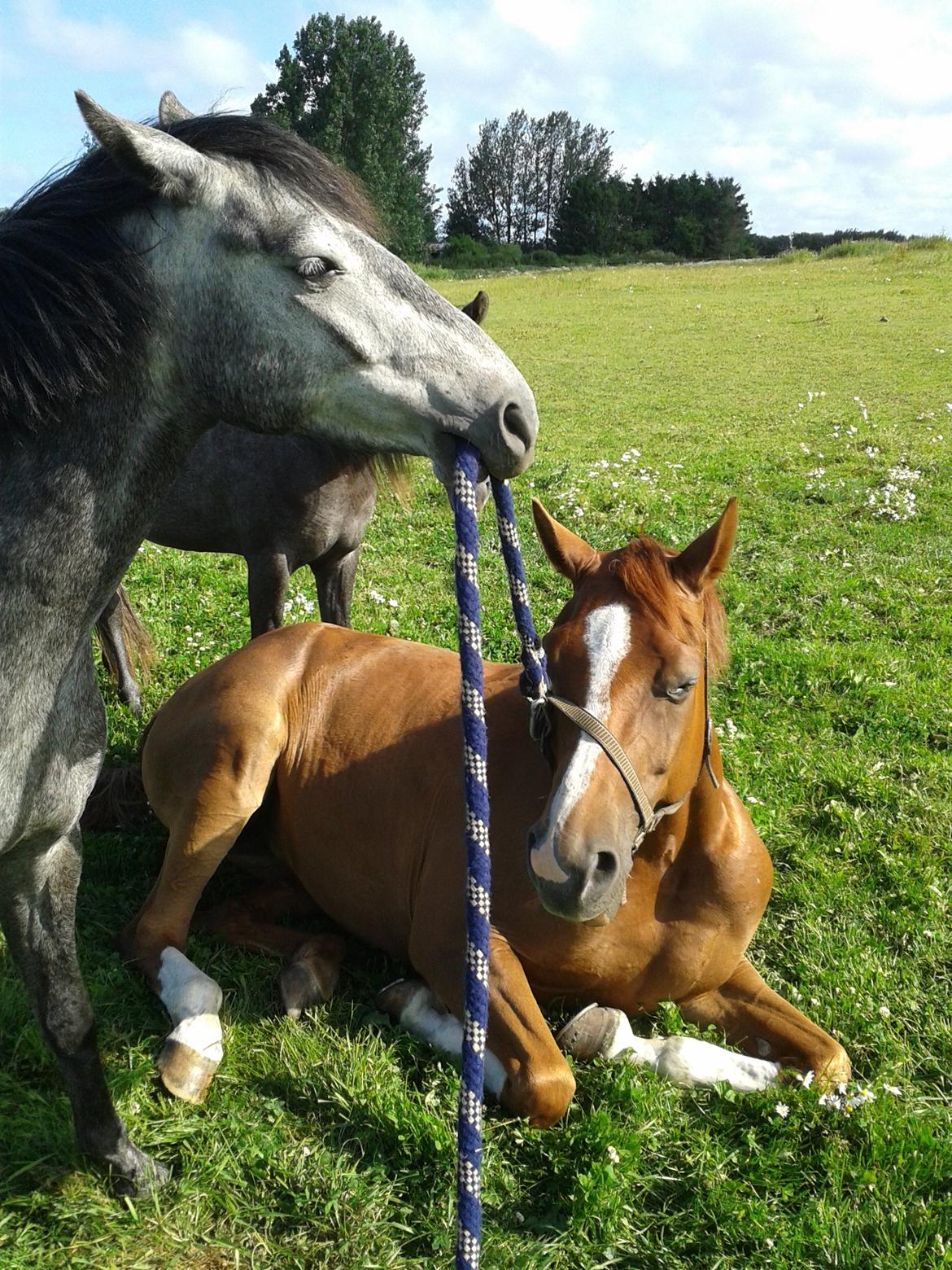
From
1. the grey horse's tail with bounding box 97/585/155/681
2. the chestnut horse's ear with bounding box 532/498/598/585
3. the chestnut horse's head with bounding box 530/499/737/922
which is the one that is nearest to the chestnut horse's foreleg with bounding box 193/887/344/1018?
the chestnut horse's head with bounding box 530/499/737/922

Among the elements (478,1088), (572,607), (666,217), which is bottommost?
(478,1088)

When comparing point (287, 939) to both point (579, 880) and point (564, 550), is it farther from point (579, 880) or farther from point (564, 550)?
point (564, 550)

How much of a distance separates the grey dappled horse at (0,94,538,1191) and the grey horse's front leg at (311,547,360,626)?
3650mm

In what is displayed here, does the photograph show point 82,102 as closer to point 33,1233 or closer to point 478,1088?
point 478,1088

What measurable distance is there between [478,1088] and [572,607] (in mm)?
1427

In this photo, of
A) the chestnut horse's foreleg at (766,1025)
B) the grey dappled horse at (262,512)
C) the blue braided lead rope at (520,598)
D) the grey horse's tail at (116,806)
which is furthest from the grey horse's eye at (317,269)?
the grey dappled horse at (262,512)

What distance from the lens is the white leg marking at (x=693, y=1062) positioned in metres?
3.12

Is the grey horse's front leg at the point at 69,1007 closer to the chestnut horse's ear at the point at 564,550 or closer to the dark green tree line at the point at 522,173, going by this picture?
the chestnut horse's ear at the point at 564,550

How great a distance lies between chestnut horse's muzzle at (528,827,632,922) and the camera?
8.24 ft

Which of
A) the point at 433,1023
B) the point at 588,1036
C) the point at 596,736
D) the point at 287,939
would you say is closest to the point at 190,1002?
the point at 287,939

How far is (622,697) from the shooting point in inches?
109

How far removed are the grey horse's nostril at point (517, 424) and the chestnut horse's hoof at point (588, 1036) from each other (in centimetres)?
203

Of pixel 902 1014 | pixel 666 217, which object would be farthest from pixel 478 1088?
pixel 666 217

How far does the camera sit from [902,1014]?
342 cm
